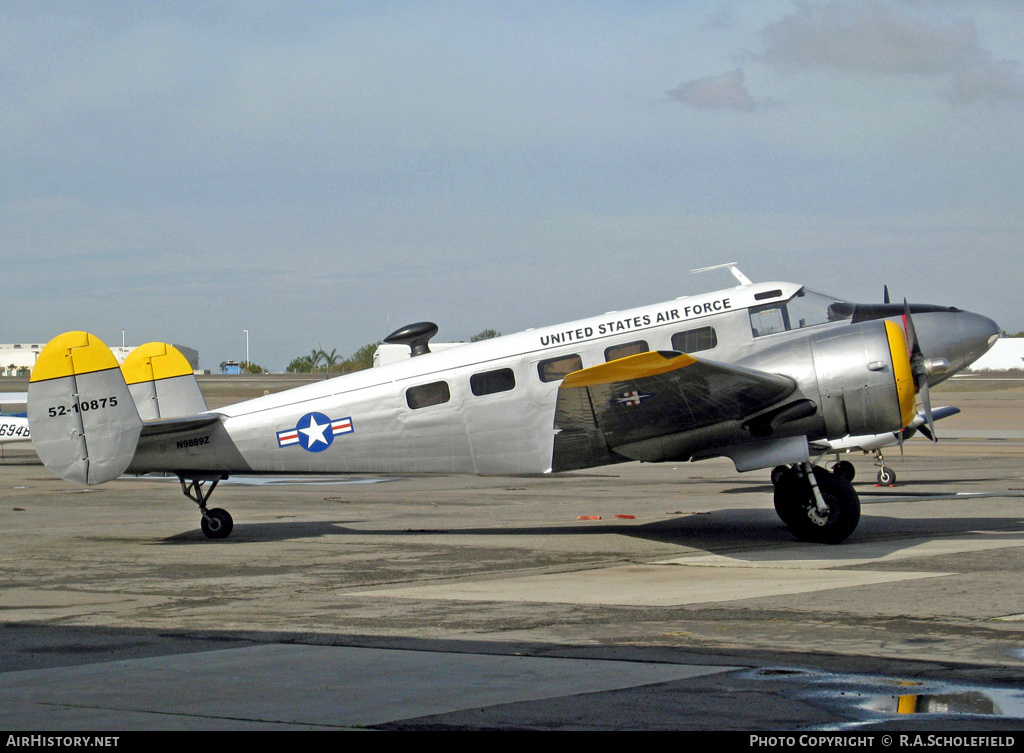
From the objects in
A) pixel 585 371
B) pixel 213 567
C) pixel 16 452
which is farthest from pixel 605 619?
pixel 16 452

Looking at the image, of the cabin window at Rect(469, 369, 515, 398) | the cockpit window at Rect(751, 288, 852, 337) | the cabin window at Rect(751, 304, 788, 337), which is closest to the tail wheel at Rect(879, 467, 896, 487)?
the cockpit window at Rect(751, 288, 852, 337)

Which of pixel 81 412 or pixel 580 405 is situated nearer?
pixel 580 405

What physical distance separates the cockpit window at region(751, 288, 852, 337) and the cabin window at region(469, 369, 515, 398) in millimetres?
3625

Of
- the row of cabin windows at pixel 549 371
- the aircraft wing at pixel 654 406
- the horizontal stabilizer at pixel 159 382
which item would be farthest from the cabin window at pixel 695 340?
the horizontal stabilizer at pixel 159 382

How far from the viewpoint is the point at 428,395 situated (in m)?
15.7

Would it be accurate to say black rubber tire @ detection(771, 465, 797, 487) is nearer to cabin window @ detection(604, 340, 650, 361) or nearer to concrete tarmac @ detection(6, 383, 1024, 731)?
concrete tarmac @ detection(6, 383, 1024, 731)

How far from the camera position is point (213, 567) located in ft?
43.1

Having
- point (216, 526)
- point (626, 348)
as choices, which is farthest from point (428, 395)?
point (216, 526)

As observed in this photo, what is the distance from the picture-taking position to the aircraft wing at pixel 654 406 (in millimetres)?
12688

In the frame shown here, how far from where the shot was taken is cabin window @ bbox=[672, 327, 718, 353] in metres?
15.1

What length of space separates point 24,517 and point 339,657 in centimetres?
1496

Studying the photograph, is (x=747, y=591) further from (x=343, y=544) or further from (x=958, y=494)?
(x=958, y=494)

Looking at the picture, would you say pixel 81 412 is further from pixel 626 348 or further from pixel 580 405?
pixel 626 348

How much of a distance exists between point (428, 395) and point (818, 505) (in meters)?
5.83
